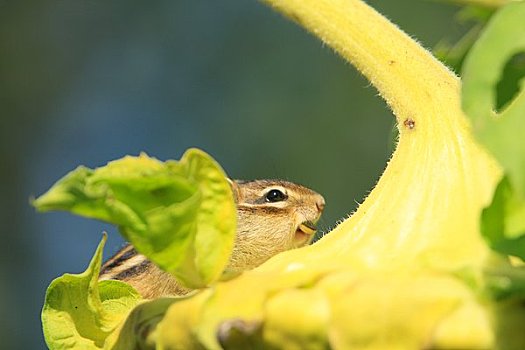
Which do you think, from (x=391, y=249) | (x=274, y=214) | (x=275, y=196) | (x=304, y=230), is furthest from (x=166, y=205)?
(x=275, y=196)

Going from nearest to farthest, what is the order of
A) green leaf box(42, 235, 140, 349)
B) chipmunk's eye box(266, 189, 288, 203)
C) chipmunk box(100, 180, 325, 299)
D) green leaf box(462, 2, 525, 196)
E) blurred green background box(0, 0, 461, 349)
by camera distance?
green leaf box(462, 2, 525, 196) → green leaf box(42, 235, 140, 349) → chipmunk box(100, 180, 325, 299) → chipmunk's eye box(266, 189, 288, 203) → blurred green background box(0, 0, 461, 349)

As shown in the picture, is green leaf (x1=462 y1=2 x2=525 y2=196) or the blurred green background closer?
green leaf (x1=462 y1=2 x2=525 y2=196)

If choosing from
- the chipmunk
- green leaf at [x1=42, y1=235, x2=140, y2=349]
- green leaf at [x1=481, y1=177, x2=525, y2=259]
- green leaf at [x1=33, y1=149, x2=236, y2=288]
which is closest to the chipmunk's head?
the chipmunk

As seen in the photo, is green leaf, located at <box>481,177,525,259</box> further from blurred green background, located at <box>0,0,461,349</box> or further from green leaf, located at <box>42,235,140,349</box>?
blurred green background, located at <box>0,0,461,349</box>

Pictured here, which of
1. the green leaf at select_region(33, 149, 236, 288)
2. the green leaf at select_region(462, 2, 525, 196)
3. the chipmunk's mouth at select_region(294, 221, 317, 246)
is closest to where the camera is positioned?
the green leaf at select_region(462, 2, 525, 196)

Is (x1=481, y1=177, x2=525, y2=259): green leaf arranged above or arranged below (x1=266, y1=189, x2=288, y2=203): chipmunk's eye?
below

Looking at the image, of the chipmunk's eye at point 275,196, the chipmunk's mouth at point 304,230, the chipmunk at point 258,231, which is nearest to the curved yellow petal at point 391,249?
the chipmunk at point 258,231

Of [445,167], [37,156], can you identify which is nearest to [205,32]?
[37,156]
